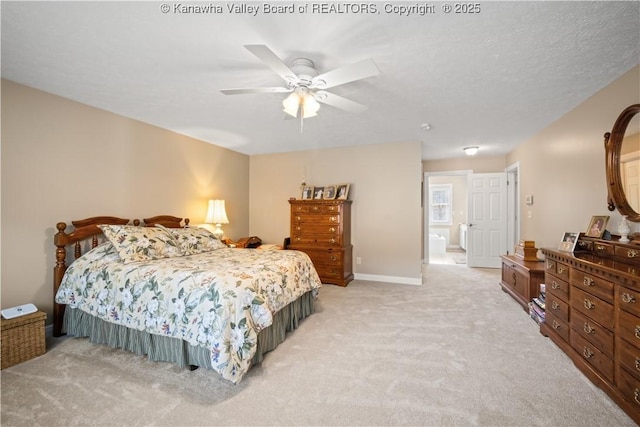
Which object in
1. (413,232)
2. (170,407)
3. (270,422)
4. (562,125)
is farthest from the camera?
(413,232)

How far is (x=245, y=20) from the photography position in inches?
64.1

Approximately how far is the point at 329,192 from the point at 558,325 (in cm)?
338

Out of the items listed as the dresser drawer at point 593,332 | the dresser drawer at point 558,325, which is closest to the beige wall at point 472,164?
the dresser drawer at point 558,325

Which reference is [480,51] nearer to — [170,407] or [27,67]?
[170,407]

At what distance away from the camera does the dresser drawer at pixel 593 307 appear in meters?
1.76

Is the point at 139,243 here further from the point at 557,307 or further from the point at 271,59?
the point at 557,307

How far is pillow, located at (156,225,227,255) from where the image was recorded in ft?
10.5

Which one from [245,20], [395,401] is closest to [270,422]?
[395,401]

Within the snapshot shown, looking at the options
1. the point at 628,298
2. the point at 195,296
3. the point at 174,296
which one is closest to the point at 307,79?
the point at 195,296

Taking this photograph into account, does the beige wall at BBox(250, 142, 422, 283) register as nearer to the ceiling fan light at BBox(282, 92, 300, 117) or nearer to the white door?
the white door

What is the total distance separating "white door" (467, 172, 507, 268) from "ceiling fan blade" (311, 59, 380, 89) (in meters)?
4.89

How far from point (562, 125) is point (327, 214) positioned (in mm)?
3246

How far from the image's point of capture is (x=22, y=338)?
2.14 meters

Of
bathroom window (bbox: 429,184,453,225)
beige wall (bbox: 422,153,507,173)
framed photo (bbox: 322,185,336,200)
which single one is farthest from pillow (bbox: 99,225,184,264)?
bathroom window (bbox: 429,184,453,225)
